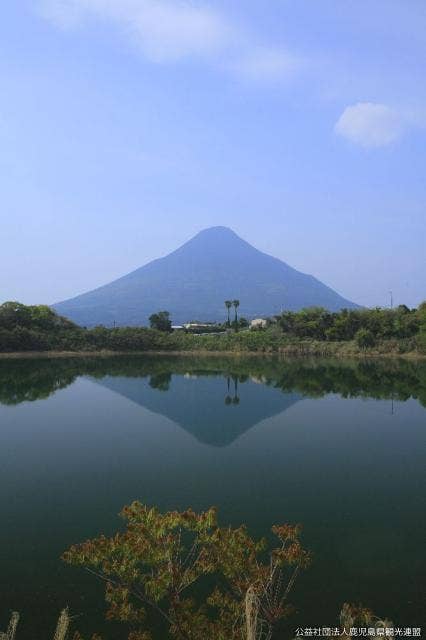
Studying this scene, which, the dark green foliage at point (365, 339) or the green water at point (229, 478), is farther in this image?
the dark green foliage at point (365, 339)

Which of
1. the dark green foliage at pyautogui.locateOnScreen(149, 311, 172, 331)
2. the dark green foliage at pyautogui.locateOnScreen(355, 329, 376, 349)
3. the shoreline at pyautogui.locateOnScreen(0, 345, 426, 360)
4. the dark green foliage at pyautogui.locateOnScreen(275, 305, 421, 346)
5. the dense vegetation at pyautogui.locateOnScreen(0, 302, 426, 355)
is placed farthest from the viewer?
the dark green foliage at pyautogui.locateOnScreen(149, 311, 172, 331)

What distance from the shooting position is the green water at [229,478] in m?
6.66

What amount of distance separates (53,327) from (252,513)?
4741 cm

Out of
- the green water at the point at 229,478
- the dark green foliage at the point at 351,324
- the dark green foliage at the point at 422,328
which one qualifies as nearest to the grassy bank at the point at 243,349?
the dark green foliage at the point at 422,328

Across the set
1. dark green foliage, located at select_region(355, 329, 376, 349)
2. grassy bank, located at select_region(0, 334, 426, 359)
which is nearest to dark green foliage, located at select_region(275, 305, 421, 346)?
dark green foliage, located at select_region(355, 329, 376, 349)

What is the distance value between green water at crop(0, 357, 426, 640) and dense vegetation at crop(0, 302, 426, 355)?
23505 mm

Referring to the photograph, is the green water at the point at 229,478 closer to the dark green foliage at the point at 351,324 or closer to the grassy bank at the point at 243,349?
the grassy bank at the point at 243,349

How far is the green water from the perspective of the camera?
21.9 ft

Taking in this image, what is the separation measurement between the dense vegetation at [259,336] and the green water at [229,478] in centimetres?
2351

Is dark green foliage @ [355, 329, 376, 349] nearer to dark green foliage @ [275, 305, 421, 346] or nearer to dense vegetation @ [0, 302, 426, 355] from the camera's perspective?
dense vegetation @ [0, 302, 426, 355]

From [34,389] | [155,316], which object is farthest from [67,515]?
[155,316]

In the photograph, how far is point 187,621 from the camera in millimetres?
4250

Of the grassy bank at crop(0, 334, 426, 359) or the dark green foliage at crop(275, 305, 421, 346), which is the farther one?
the dark green foliage at crop(275, 305, 421, 346)

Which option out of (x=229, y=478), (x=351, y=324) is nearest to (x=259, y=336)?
(x=351, y=324)
